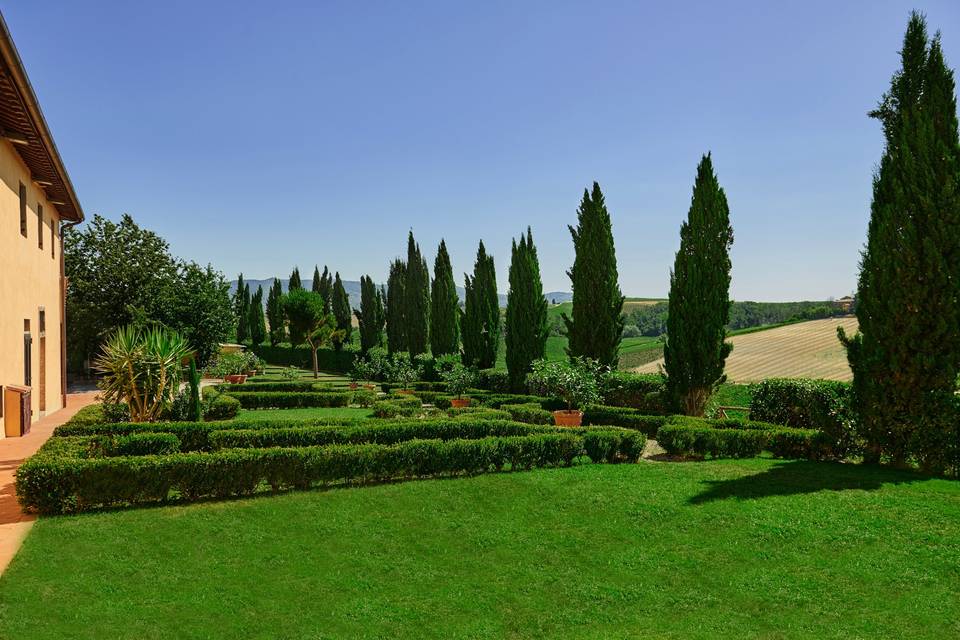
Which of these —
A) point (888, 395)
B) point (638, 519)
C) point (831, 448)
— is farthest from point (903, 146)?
point (638, 519)

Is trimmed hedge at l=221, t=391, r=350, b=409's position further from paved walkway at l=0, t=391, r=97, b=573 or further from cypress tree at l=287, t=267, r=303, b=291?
cypress tree at l=287, t=267, r=303, b=291

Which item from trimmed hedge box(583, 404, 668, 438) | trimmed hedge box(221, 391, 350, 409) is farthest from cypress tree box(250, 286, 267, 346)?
trimmed hedge box(583, 404, 668, 438)

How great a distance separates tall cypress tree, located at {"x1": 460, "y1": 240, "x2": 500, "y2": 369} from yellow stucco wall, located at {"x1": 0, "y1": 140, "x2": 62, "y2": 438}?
19282 millimetres

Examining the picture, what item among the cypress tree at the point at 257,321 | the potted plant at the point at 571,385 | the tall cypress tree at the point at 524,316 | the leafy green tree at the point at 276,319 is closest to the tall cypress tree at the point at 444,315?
the tall cypress tree at the point at 524,316

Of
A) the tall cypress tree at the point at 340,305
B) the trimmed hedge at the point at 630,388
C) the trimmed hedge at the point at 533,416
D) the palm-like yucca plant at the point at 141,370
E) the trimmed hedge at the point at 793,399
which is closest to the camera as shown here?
the palm-like yucca plant at the point at 141,370

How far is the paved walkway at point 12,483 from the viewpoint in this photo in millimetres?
7426

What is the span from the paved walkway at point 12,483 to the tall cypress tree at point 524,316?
1708 centimetres

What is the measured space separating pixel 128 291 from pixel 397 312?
61.8ft

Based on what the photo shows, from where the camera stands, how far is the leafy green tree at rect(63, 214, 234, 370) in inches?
1253

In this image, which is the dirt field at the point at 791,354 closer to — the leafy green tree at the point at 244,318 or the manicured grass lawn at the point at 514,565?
the manicured grass lawn at the point at 514,565

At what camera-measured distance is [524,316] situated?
28.3m

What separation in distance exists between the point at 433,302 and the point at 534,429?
2729 cm

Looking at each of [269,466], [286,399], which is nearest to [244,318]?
[286,399]

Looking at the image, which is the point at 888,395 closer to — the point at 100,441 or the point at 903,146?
the point at 903,146
